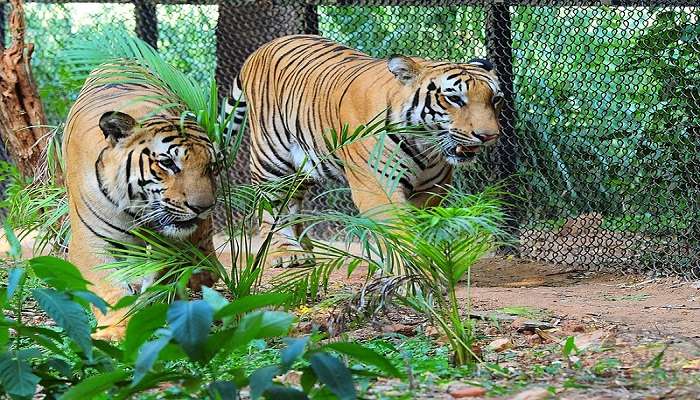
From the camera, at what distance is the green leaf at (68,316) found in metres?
2.74

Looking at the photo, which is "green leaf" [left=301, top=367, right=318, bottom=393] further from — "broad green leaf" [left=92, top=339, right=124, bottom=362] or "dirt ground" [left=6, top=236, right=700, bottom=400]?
"broad green leaf" [left=92, top=339, right=124, bottom=362]

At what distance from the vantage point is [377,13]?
716cm

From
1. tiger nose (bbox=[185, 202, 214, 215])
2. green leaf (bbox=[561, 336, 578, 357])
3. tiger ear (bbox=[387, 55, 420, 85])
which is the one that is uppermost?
tiger ear (bbox=[387, 55, 420, 85])

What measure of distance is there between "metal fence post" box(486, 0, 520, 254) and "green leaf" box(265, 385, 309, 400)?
3.99m

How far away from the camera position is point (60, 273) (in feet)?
9.61

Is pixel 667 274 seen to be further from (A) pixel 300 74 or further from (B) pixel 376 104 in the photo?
(A) pixel 300 74

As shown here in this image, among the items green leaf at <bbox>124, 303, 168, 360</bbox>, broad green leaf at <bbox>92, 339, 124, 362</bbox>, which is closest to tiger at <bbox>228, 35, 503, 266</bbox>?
broad green leaf at <bbox>92, 339, 124, 362</bbox>

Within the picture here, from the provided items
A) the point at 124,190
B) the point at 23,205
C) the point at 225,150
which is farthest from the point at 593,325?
the point at 23,205

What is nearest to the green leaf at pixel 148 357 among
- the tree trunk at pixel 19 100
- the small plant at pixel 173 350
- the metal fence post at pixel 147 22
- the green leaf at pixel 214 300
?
the small plant at pixel 173 350

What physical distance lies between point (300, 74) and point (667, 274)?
2.29m

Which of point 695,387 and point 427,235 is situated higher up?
point 427,235

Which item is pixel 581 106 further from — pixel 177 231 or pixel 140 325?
pixel 140 325

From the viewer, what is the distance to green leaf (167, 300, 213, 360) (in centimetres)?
249

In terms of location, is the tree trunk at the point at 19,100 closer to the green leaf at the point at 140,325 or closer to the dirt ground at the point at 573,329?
the dirt ground at the point at 573,329
